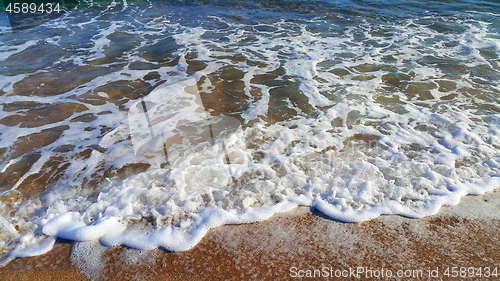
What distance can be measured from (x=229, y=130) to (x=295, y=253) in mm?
1987

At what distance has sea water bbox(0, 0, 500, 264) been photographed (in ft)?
8.29

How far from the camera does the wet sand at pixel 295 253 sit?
2.00 m

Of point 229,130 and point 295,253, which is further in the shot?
point 229,130

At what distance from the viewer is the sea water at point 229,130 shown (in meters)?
2.53

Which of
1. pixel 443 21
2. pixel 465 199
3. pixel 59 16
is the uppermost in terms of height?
pixel 443 21

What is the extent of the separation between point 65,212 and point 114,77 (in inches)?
135

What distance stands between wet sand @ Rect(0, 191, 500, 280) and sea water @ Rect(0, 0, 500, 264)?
110 millimetres

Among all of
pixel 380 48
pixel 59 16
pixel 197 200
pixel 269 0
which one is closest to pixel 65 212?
pixel 197 200

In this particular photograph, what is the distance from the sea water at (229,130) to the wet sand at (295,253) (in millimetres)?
110

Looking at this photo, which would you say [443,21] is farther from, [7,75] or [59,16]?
[59,16]

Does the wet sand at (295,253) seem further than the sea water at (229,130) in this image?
No

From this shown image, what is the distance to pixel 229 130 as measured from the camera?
3742mm

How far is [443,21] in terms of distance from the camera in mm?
9031

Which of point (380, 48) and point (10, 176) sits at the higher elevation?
point (380, 48)
